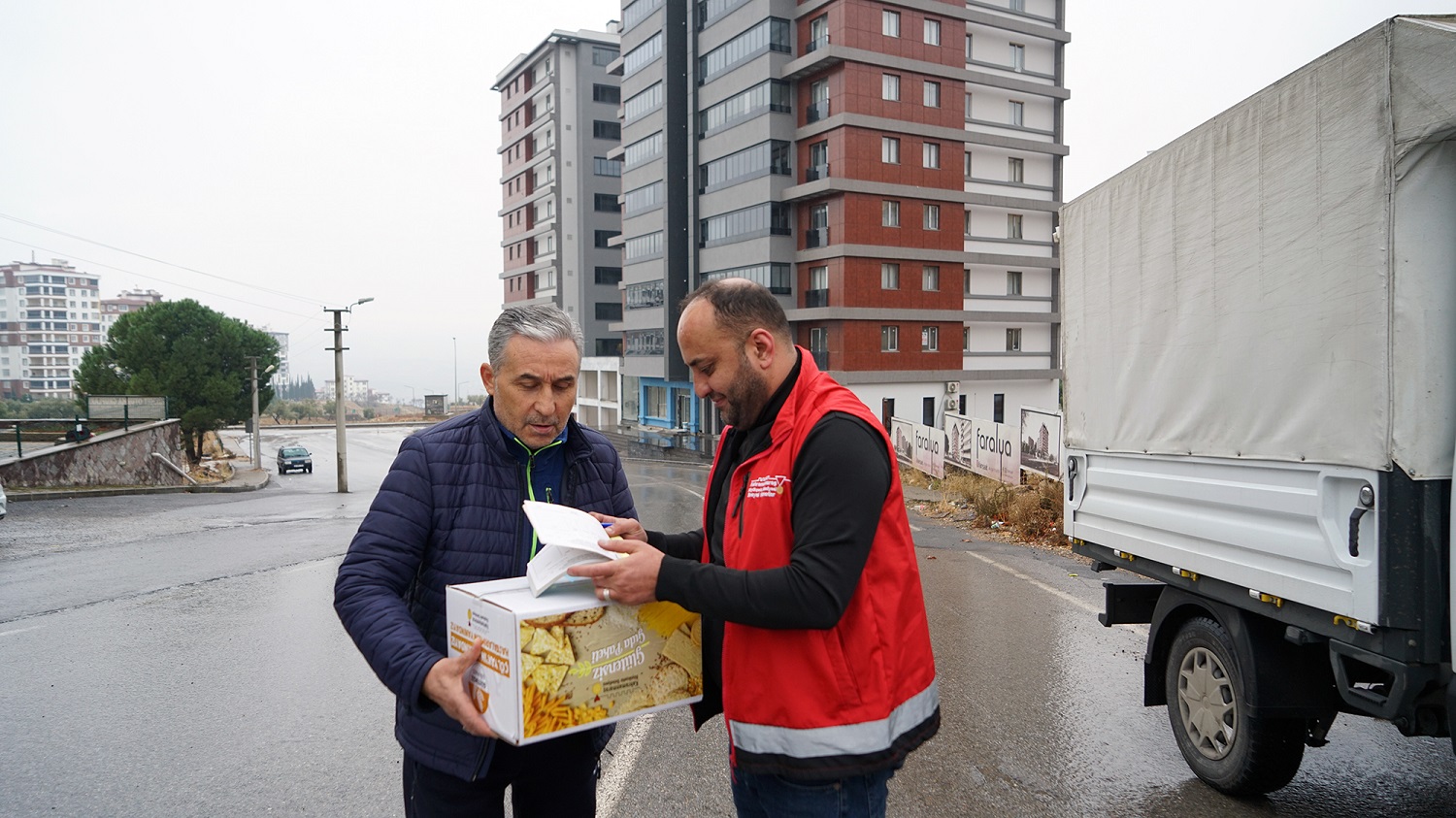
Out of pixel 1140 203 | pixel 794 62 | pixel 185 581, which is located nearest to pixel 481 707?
pixel 1140 203

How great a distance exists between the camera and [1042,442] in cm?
1597

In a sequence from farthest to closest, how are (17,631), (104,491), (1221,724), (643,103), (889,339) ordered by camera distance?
(643,103) < (889,339) < (104,491) < (17,631) < (1221,724)

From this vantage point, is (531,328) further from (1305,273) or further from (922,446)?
(922,446)

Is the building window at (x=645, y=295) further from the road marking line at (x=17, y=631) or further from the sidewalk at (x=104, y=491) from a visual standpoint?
the road marking line at (x=17, y=631)

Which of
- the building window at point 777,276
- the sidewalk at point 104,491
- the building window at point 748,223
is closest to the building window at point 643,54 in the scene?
the building window at point 748,223

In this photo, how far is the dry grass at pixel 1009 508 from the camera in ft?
39.9

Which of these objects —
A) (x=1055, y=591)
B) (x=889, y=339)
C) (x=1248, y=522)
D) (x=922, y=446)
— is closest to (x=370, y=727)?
(x=1248, y=522)

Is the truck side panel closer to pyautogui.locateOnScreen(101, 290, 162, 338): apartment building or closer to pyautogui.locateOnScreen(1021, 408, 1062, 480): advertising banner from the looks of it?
pyautogui.locateOnScreen(1021, 408, 1062, 480): advertising banner

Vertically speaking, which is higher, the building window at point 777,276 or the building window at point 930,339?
the building window at point 777,276

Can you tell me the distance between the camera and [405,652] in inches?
81.9

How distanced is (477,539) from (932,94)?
44.3 metres

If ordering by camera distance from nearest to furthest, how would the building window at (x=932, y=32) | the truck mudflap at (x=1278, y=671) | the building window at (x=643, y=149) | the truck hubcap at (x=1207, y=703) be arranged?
the truck mudflap at (x=1278, y=671) < the truck hubcap at (x=1207, y=703) < the building window at (x=932, y=32) < the building window at (x=643, y=149)

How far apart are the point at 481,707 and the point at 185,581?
32.2ft

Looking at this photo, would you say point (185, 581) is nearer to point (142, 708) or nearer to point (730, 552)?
point (142, 708)
